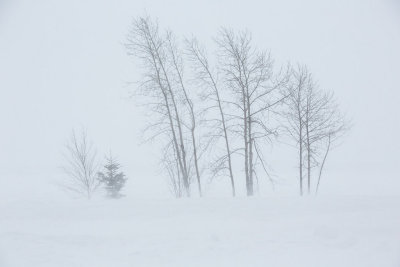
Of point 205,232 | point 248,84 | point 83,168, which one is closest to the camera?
point 205,232

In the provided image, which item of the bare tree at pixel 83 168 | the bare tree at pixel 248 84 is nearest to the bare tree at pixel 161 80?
the bare tree at pixel 248 84

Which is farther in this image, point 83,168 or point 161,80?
point 83,168

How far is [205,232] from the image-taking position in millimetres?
12102

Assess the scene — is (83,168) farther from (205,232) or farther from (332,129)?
(205,232)

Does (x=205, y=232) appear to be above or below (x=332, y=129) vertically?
below

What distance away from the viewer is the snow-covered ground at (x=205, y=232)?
405 inches

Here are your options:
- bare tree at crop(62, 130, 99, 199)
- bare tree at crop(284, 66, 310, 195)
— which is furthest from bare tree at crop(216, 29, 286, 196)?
bare tree at crop(62, 130, 99, 199)

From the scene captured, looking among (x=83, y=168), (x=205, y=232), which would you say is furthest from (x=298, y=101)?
(x=83, y=168)

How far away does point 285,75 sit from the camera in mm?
20609

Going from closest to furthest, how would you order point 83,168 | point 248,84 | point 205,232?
point 205,232, point 248,84, point 83,168

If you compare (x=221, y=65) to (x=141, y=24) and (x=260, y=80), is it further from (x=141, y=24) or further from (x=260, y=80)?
(x=141, y=24)

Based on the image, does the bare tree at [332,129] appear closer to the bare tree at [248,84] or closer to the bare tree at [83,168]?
the bare tree at [248,84]

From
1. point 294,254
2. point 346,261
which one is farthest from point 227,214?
point 346,261

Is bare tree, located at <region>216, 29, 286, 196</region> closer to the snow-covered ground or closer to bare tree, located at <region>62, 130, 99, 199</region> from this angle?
the snow-covered ground
